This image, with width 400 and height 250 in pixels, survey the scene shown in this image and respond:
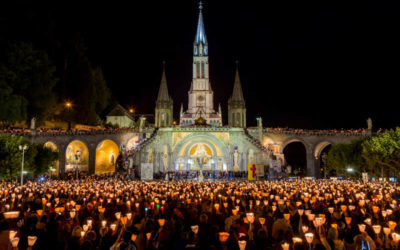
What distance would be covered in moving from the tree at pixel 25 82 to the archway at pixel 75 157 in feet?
27.0

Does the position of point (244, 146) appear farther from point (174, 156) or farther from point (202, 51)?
point (202, 51)

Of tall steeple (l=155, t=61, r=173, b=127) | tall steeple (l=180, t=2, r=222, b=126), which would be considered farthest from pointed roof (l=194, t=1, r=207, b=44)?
tall steeple (l=155, t=61, r=173, b=127)

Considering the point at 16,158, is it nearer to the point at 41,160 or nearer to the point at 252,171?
the point at 41,160

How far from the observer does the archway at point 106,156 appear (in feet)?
160

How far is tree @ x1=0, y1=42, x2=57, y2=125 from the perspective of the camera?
1337 inches

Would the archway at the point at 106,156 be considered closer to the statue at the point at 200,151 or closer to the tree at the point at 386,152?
the statue at the point at 200,151

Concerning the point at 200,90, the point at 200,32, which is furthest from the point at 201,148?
the point at 200,32

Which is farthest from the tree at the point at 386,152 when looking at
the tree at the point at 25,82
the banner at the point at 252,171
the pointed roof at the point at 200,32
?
the pointed roof at the point at 200,32

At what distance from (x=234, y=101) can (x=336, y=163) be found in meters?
18.9

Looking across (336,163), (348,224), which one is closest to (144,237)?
(348,224)

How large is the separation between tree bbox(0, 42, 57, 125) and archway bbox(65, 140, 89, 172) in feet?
27.0

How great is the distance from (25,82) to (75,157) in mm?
13886

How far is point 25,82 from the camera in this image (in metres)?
36.7

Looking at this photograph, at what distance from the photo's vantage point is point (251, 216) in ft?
25.2
